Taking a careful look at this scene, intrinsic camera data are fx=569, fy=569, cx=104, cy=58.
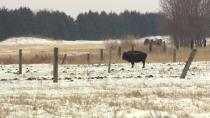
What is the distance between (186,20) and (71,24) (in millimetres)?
92522

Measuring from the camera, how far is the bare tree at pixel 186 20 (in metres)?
76.6

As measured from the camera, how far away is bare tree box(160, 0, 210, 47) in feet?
251

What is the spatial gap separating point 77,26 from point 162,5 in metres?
90.8

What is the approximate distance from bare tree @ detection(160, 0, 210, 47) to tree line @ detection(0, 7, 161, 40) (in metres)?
62.2

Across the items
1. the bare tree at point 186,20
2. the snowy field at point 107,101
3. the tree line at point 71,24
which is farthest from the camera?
the tree line at point 71,24

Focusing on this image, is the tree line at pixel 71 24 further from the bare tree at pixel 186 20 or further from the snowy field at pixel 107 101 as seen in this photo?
the snowy field at pixel 107 101

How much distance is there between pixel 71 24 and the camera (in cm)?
16712

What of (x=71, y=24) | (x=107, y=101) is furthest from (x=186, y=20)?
(x=71, y=24)

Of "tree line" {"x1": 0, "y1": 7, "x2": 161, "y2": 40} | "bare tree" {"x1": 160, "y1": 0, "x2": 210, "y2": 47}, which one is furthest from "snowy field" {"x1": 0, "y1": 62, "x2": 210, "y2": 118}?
"tree line" {"x1": 0, "y1": 7, "x2": 161, "y2": 40}

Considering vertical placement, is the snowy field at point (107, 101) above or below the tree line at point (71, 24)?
below

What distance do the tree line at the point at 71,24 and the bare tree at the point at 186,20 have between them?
204 feet

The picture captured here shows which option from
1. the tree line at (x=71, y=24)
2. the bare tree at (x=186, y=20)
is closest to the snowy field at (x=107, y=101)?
the bare tree at (x=186, y=20)

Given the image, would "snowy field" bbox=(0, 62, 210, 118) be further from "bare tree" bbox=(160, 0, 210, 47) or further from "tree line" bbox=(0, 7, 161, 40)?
"tree line" bbox=(0, 7, 161, 40)

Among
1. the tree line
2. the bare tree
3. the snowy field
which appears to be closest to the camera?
the snowy field
